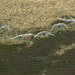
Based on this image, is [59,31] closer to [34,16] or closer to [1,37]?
[34,16]

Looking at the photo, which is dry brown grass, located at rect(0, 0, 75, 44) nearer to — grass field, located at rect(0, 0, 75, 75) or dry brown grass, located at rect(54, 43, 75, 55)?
grass field, located at rect(0, 0, 75, 75)

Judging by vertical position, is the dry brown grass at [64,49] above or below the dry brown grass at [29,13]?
below

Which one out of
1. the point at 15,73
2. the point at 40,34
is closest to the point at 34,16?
the point at 40,34

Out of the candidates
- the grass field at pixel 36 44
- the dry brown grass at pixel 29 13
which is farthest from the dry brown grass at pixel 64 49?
the dry brown grass at pixel 29 13

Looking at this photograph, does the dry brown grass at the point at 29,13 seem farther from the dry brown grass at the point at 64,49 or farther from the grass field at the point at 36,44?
the dry brown grass at the point at 64,49

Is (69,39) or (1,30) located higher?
(1,30)

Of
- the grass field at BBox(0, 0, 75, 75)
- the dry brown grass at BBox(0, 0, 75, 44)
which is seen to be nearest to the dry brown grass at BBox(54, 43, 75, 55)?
the grass field at BBox(0, 0, 75, 75)
